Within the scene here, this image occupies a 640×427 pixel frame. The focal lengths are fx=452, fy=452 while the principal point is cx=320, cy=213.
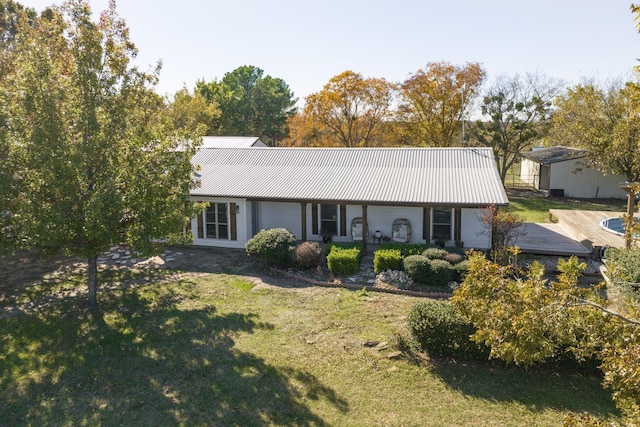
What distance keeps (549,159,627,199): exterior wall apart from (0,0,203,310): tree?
27674mm

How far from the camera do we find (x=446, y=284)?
14148 millimetres

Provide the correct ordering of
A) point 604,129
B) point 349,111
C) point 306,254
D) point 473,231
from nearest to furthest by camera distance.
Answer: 1. point 306,254
2. point 473,231
3. point 604,129
4. point 349,111

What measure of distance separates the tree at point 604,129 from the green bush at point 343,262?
1965cm

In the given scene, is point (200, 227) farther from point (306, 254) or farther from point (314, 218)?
point (306, 254)

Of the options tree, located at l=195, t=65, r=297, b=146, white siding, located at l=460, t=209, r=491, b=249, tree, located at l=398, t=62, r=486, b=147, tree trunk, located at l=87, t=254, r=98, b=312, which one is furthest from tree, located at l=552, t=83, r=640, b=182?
tree, located at l=195, t=65, r=297, b=146

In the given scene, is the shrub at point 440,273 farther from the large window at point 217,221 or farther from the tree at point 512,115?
the tree at point 512,115

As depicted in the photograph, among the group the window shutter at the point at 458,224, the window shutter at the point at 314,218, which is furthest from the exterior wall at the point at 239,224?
the window shutter at the point at 458,224

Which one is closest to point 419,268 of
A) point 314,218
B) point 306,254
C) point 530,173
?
point 306,254

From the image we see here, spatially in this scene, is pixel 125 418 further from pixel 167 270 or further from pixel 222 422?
pixel 167 270

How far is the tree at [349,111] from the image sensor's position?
37562 mm

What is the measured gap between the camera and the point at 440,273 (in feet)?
45.7

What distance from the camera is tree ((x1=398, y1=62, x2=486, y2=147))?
1353 inches

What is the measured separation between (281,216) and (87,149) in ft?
30.5

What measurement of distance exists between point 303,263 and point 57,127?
329 inches
